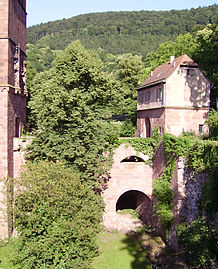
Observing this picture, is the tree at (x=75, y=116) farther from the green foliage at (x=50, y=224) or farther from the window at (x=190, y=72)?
the window at (x=190, y=72)

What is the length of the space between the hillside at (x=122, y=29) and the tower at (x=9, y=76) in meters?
82.0

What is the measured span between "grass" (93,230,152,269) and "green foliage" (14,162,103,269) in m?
1.41

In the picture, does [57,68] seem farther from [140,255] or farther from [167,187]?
[140,255]

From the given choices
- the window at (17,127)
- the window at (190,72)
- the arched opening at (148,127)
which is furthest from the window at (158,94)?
the window at (17,127)

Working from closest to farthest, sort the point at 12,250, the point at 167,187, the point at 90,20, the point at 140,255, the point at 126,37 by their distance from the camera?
the point at 12,250, the point at 140,255, the point at 167,187, the point at 126,37, the point at 90,20

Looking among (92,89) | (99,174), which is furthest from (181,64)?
(99,174)

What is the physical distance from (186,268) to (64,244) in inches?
259

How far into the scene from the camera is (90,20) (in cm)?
13938

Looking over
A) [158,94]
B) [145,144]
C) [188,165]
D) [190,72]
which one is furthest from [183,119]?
[188,165]

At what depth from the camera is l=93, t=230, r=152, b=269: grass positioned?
15.6m

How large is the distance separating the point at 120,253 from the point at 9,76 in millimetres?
13830

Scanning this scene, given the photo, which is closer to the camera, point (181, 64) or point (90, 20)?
point (181, 64)

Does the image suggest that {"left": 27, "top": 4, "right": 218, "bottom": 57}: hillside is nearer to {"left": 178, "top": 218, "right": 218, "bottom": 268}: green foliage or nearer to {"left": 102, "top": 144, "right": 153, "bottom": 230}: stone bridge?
{"left": 102, "top": 144, "right": 153, "bottom": 230}: stone bridge

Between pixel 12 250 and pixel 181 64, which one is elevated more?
pixel 181 64
